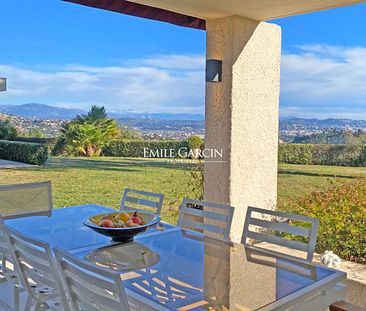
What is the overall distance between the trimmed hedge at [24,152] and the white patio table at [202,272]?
7.84 ft

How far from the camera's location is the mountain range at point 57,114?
15.7 feet

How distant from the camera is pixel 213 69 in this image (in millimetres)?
3771

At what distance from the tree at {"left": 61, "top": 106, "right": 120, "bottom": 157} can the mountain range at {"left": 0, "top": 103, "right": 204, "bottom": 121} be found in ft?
0.37

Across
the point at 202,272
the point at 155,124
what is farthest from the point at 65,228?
the point at 155,124

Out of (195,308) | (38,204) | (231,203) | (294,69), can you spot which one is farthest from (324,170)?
(195,308)

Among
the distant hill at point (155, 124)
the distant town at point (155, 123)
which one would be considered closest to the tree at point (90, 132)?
the distant town at point (155, 123)

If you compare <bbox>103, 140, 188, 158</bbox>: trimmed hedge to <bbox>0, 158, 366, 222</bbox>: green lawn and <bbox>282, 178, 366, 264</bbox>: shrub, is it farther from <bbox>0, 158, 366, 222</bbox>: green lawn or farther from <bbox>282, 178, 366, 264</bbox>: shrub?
<bbox>282, 178, 366, 264</bbox>: shrub

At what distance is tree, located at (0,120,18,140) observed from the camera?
4.65 metres

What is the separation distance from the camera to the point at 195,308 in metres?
1.53

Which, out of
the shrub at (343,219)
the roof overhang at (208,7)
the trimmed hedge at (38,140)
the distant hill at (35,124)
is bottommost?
the shrub at (343,219)

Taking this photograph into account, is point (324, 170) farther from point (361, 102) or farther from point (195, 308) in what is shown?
point (195, 308)

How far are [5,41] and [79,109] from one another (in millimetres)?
1282

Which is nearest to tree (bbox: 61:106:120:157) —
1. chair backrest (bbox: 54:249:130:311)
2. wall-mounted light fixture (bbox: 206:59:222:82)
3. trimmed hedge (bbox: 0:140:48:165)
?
trimmed hedge (bbox: 0:140:48:165)

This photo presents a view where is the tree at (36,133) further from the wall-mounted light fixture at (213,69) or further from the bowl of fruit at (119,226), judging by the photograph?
the bowl of fruit at (119,226)
